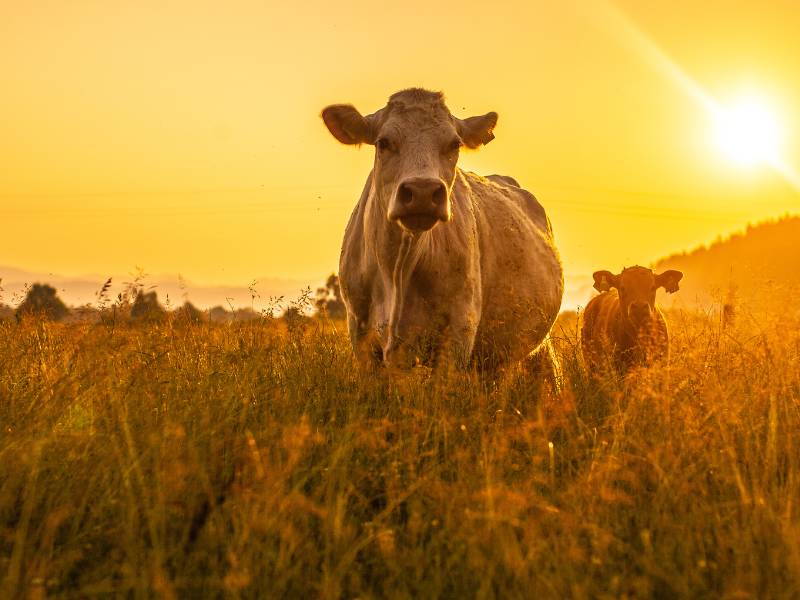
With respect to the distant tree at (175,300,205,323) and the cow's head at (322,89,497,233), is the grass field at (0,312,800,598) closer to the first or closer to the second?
the cow's head at (322,89,497,233)

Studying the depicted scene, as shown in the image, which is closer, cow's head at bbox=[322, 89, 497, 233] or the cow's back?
cow's head at bbox=[322, 89, 497, 233]

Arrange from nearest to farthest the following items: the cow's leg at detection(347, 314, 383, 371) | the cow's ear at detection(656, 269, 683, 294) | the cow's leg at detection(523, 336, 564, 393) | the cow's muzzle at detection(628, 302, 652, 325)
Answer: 1. the cow's leg at detection(347, 314, 383, 371)
2. the cow's leg at detection(523, 336, 564, 393)
3. the cow's muzzle at detection(628, 302, 652, 325)
4. the cow's ear at detection(656, 269, 683, 294)

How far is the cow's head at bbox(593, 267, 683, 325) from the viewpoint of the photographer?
9672 millimetres

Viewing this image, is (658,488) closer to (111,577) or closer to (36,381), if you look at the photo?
(111,577)

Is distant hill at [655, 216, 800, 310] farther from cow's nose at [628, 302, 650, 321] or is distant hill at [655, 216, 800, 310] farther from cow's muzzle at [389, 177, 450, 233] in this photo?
cow's muzzle at [389, 177, 450, 233]

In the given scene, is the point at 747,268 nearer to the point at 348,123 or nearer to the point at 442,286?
the point at 442,286

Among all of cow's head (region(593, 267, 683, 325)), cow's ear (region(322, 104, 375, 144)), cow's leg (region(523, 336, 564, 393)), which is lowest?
cow's leg (region(523, 336, 564, 393))

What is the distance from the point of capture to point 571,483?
3.86m

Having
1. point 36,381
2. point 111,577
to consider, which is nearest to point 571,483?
point 111,577

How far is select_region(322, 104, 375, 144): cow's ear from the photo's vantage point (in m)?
6.62

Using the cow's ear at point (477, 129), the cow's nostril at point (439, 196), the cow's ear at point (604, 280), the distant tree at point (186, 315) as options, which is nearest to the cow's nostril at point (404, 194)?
the cow's nostril at point (439, 196)

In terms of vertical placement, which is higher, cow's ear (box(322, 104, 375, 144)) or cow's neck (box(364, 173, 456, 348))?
cow's ear (box(322, 104, 375, 144))

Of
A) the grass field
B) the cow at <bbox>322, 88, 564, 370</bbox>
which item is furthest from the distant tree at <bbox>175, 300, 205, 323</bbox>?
the grass field

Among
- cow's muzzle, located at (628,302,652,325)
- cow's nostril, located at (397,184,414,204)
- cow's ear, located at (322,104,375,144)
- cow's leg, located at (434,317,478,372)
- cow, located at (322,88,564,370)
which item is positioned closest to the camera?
cow's nostril, located at (397,184,414,204)
